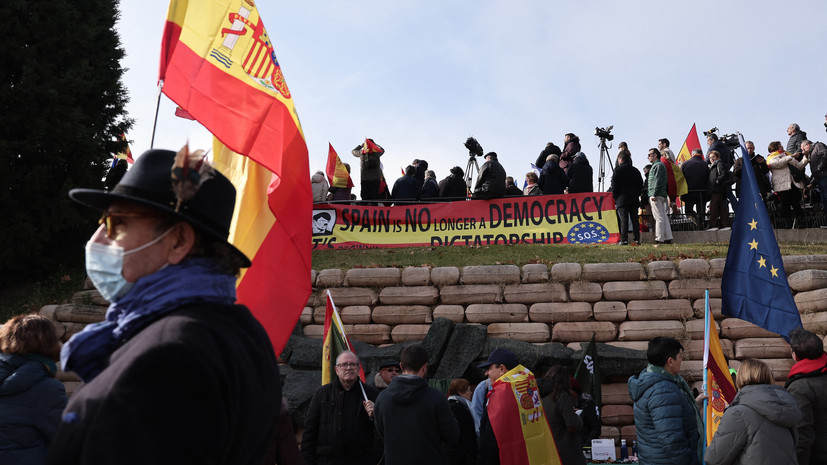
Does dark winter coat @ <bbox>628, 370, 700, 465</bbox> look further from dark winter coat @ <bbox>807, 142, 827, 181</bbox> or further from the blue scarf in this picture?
dark winter coat @ <bbox>807, 142, 827, 181</bbox>

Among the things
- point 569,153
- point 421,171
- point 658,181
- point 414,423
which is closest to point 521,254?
point 658,181

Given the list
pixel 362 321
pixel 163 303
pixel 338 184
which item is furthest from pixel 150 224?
pixel 338 184

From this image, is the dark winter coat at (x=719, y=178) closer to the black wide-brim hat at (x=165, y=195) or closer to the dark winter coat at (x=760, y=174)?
the dark winter coat at (x=760, y=174)

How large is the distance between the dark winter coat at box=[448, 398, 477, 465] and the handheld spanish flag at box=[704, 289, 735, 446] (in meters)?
1.90

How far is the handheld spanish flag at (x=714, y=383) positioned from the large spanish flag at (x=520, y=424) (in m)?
1.33

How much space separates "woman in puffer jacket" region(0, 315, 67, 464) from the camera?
3.73 meters

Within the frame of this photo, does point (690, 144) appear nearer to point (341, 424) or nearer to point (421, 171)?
Answer: point (421, 171)

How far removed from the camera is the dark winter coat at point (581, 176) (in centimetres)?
1364

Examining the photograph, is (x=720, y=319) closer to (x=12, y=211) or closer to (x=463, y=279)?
(x=463, y=279)

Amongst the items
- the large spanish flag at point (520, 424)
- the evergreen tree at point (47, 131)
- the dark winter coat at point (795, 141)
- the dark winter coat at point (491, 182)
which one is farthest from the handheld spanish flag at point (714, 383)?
the evergreen tree at point (47, 131)

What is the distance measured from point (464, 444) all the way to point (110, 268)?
4.53 metres

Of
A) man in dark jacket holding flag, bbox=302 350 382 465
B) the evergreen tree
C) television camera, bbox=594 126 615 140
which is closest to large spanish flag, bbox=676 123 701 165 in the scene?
television camera, bbox=594 126 615 140

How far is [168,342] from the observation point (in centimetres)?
138

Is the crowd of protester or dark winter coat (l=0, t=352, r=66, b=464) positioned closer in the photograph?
dark winter coat (l=0, t=352, r=66, b=464)
